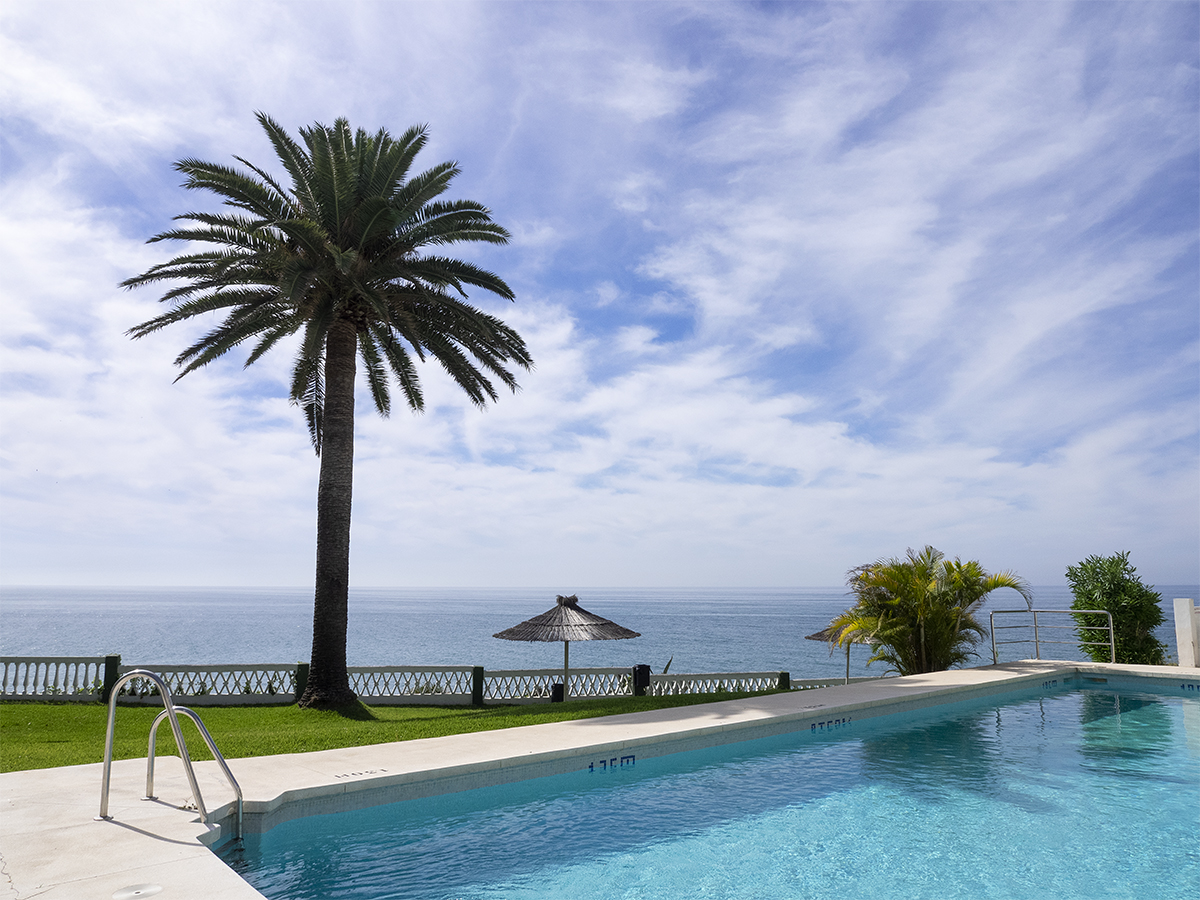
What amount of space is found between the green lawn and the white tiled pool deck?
85 centimetres

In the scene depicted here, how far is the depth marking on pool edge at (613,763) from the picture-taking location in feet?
31.6

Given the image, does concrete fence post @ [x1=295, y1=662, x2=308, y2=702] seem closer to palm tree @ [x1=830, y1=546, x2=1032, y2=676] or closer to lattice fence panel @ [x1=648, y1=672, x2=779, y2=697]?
lattice fence panel @ [x1=648, y1=672, x2=779, y2=697]

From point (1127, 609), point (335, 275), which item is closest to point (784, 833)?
point (335, 275)

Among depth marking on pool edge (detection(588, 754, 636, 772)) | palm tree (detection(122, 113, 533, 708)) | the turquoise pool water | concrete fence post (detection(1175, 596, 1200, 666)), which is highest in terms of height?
palm tree (detection(122, 113, 533, 708))

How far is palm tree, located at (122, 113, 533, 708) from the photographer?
15070mm

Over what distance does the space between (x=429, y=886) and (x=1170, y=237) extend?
23349mm

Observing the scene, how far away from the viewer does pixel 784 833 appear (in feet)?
26.0

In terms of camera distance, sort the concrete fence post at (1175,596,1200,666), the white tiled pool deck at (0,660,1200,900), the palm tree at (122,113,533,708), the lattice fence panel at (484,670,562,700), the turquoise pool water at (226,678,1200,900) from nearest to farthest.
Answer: the white tiled pool deck at (0,660,1200,900) < the turquoise pool water at (226,678,1200,900) < the palm tree at (122,113,533,708) < the lattice fence panel at (484,670,562,700) < the concrete fence post at (1175,596,1200,666)

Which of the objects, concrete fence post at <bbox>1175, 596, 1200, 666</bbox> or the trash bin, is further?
concrete fence post at <bbox>1175, 596, 1200, 666</bbox>

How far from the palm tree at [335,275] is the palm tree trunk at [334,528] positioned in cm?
2

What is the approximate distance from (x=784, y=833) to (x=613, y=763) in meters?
2.66

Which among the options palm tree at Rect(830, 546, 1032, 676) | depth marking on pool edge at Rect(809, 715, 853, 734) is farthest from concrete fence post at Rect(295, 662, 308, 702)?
palm tree at Rect(830, 546, 1032, 676)

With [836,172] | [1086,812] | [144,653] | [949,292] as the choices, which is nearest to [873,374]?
[949,292]

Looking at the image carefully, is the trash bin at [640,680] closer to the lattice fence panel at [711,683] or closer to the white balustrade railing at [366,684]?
the white balustrade railing at [366,684]
